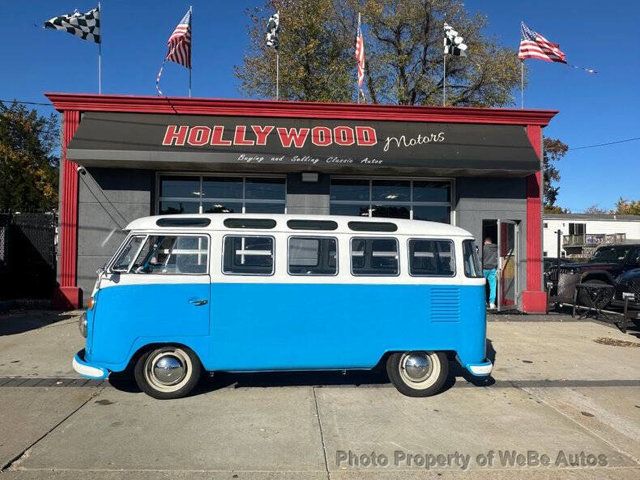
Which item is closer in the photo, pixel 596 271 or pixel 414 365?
pixel 414 365

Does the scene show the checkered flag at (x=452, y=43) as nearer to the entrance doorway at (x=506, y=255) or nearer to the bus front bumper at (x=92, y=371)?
the entrance doorway at (x=506, y=255)

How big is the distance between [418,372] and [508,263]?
Result: 7782mm

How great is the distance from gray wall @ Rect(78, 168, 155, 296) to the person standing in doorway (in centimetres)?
818

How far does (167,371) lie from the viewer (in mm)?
5562

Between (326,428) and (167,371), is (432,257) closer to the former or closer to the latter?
(326,428)

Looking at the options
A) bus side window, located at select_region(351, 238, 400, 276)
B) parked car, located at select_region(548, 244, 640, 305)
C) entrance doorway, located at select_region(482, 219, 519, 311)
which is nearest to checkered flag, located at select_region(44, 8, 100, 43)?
bus side window, located at select_region(351, 238, 400, 276)

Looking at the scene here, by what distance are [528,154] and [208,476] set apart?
10.9 m

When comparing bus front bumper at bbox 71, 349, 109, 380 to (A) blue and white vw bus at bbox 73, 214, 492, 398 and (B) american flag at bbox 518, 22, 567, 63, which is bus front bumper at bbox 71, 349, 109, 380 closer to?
(A) blue and white vw bus at bbox 73, 214, 492, 398

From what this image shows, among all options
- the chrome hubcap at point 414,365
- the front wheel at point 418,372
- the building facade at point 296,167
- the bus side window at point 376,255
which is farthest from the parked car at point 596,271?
Result: the bus side window at point 376,255

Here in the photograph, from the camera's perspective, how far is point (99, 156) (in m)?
11.1

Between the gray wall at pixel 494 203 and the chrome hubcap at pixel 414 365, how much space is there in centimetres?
754

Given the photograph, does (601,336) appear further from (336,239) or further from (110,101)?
(110,101)

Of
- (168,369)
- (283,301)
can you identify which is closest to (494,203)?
(283,301)

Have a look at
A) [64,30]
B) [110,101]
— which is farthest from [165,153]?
[64,30]
